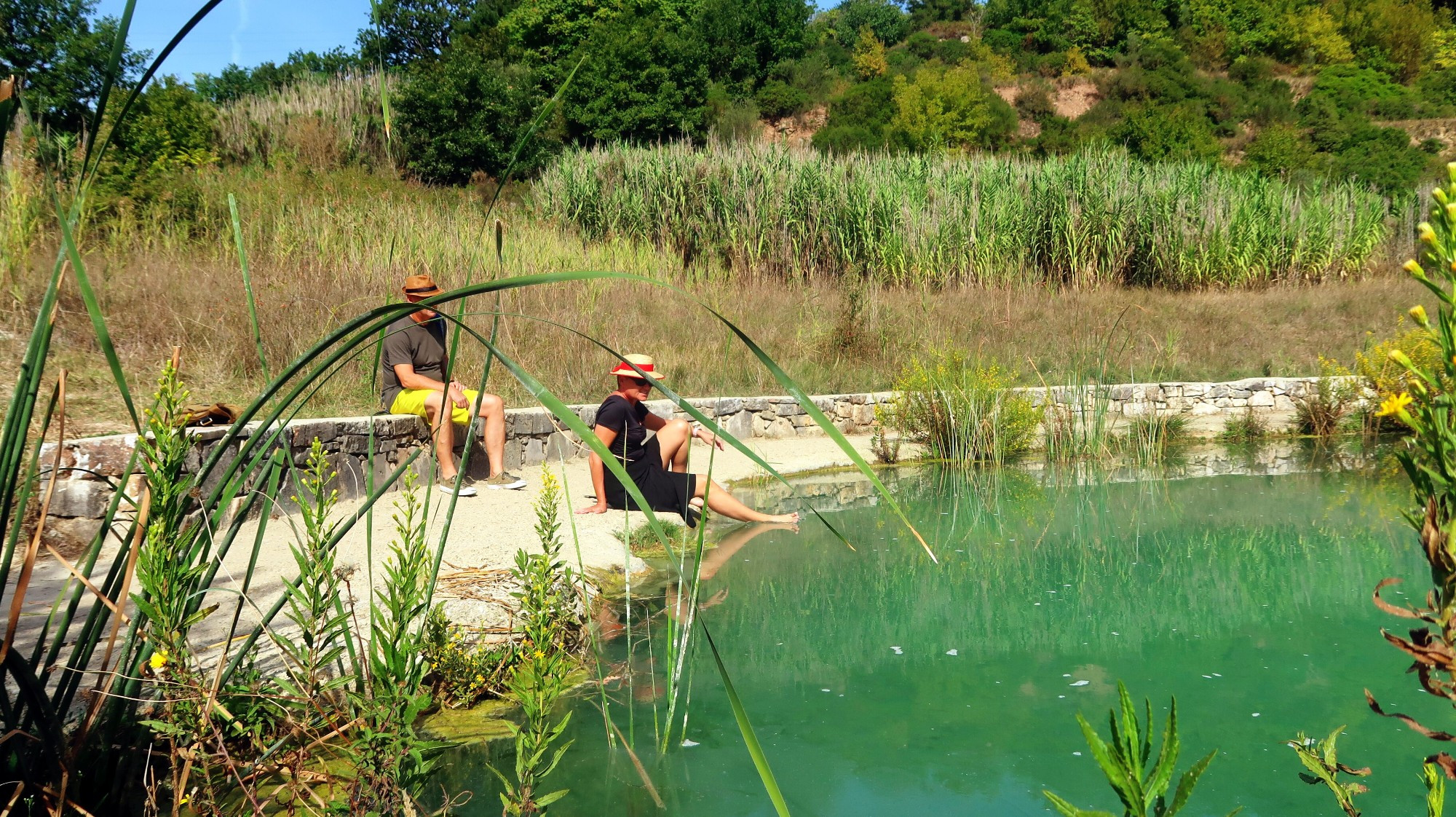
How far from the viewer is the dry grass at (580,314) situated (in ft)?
25.5

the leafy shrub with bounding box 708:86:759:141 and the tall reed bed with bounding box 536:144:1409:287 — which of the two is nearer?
the tall reed bed with bounding box 536:144:1409:287

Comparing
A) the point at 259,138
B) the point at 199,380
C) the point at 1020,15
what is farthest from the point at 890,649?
the point at 1020,15

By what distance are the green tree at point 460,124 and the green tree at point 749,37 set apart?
1602 centimetres

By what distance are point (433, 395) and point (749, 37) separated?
35582 mm

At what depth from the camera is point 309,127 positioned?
19.3 m

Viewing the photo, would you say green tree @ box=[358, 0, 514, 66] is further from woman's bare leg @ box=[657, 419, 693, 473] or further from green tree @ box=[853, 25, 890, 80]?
woman's bare leg @ box=[657, 419, 693, 473]

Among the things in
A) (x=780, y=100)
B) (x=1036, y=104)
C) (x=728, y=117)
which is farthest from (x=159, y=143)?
(x=1036, y=104)

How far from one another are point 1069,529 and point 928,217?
883cm

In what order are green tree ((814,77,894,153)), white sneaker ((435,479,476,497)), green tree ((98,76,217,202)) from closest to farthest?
white sneaker ((435,479,476,497)) < green tree ((98,76,217,202)) < green tree ((814,77,894,153))

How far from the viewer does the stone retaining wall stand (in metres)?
5.10

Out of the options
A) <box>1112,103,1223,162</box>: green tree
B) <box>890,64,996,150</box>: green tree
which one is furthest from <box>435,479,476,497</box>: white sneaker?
<box>1112,103,1223,162</box>: green tree

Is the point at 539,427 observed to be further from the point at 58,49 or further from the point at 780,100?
the point at 780,100

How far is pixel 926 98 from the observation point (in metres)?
33.3

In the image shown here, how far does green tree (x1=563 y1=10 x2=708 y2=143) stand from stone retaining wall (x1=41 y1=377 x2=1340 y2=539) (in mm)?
20086
